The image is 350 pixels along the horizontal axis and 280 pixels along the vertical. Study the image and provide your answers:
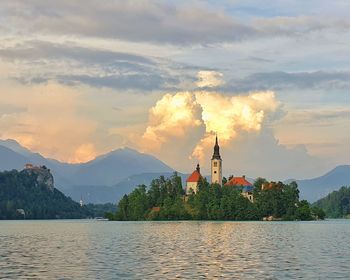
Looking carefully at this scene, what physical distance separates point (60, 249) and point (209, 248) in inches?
769

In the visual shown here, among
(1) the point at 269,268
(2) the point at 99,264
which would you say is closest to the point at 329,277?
(1) the point at 269,268

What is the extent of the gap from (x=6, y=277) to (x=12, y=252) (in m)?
28.9

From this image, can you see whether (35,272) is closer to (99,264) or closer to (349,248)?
(99,264)

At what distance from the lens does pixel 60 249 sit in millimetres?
94000

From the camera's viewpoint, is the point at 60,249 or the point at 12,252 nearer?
the point at 12,252

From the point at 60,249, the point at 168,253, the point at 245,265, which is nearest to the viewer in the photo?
the point at 245,265

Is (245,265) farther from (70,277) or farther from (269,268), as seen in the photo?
(70,277)

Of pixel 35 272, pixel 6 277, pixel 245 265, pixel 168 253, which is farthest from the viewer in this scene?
pixel 168 253

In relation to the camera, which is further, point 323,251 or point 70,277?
point 323,251

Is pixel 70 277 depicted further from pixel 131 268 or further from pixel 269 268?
pixel 269 268

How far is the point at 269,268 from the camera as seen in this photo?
6644 centimetres

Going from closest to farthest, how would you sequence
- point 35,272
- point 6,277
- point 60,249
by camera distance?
point 6,277
point 35,272
point 60,249

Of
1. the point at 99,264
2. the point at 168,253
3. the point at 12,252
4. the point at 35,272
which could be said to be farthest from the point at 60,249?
the point at 35,272

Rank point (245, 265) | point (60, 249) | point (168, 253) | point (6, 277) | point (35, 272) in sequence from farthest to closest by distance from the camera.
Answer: point (60, 249), point (168, 253), point (245, 265), point (35, 272), point (6, 277)
